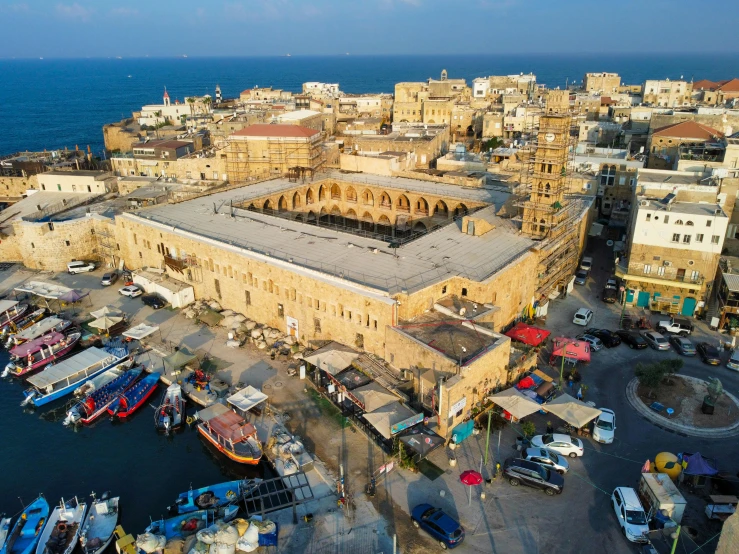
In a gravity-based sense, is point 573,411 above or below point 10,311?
above

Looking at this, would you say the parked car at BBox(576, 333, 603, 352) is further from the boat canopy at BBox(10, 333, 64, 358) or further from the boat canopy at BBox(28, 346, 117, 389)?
the boat canopy at BBox(10, 333, 64, 358)

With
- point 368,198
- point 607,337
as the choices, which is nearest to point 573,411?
point 607,337

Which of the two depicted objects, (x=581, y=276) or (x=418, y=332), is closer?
(x=418, y=332)

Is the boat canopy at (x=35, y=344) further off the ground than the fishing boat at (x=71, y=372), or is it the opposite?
the boat canopy at (x=35, y=344)

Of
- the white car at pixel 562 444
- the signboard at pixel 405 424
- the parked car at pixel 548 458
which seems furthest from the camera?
the signboard at pixel 405 424

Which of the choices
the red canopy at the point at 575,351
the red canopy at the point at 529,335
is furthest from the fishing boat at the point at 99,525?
the red canopy at the point at 575,351

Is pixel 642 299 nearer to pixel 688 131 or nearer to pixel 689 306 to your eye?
pixel 689 306

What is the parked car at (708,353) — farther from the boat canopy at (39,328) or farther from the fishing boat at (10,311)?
the fishing boat at (10,311)
